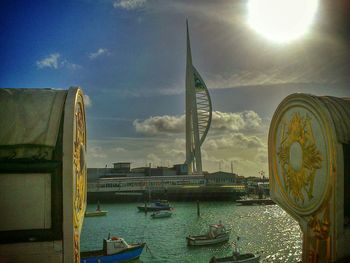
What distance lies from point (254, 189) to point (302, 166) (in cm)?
8720

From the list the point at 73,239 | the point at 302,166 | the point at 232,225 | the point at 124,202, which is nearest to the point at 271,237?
the point at 232,225

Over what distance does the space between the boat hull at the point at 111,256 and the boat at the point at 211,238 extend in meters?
6.08

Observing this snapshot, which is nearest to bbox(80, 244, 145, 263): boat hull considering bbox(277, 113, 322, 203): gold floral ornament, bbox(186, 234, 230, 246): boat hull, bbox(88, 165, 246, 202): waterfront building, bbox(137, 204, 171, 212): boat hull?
bbox(186, 234, 230, 246): boat hull

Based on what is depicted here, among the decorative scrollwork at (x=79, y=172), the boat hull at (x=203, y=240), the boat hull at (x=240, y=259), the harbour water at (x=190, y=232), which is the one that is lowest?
the harbour water at (x=190, y=232)

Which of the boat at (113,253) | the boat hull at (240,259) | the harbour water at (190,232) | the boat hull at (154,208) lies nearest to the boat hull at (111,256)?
the boat at (113,253)

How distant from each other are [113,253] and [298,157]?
55.4ft

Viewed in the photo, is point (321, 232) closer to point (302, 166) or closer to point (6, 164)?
point (302, 166)

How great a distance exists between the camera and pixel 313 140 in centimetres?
952

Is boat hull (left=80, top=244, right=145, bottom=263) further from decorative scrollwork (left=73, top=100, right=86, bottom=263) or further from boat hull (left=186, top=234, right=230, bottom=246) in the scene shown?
decorative scrollwork (left=73, top=100, right=86, bottom=263)

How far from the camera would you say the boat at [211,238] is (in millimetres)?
31258

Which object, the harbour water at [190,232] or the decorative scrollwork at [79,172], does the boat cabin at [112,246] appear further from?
the decorative scrollwork at [79,172]

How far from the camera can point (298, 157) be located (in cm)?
1021

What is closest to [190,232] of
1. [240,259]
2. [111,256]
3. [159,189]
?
[240,259]

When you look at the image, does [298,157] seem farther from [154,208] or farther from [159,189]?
[159,189]
